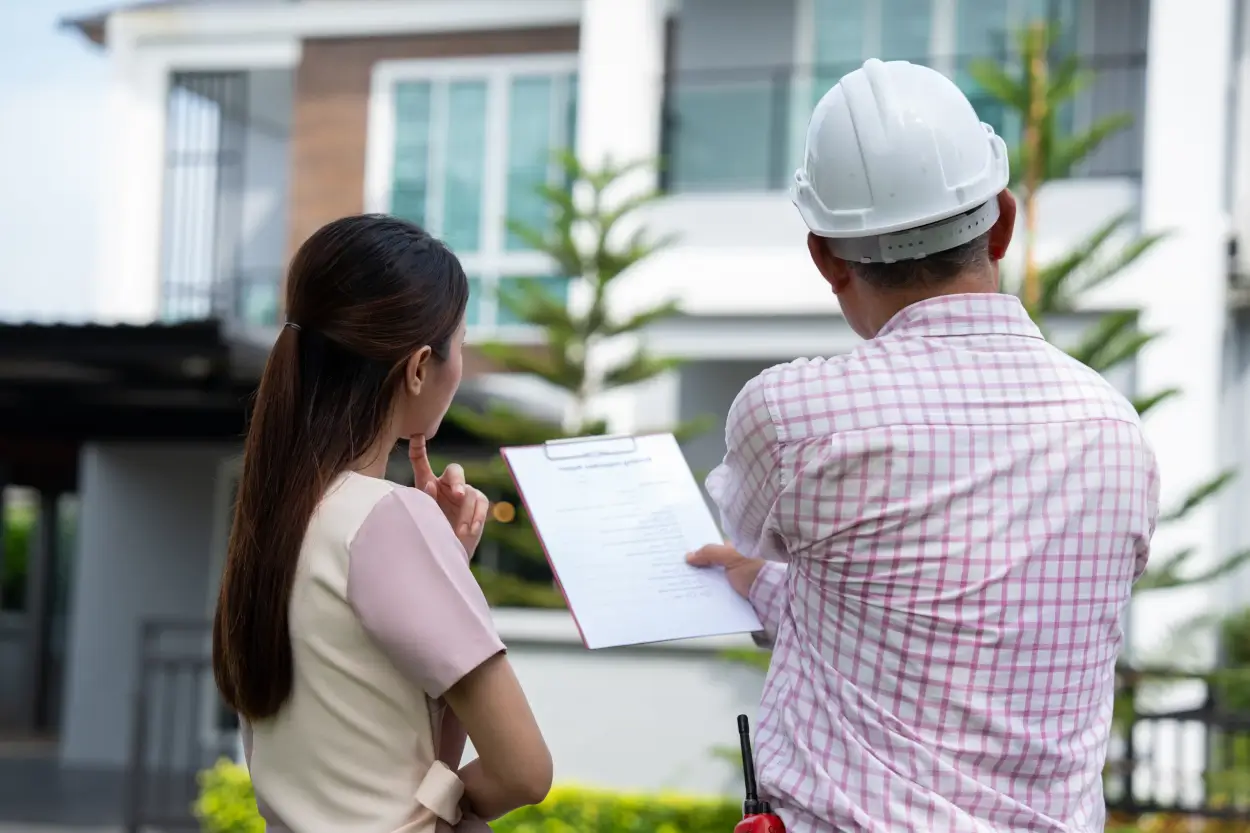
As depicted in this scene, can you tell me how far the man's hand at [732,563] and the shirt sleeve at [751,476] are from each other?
10cm

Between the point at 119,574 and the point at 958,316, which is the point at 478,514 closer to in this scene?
the point at 958,316

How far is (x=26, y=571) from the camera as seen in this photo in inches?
593

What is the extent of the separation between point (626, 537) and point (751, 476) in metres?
0.34

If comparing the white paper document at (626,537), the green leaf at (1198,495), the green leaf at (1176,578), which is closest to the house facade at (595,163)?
the green leaf at (1176,578)

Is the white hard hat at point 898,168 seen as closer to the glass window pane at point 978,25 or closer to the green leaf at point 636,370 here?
the green leaf at point 636,370

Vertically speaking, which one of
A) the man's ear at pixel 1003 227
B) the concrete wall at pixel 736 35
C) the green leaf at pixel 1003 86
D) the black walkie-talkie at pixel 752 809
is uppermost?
the concrete wall at pixel 736 35

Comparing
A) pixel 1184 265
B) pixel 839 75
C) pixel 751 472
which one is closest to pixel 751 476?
pixel 751 472

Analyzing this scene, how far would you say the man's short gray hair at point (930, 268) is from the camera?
65.2 inches

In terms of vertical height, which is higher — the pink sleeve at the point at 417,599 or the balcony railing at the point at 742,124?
the balcony railing at the point at 742,124

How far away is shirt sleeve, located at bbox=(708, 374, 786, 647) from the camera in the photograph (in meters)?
1.62

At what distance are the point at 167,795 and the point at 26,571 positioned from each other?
6180 millimetres

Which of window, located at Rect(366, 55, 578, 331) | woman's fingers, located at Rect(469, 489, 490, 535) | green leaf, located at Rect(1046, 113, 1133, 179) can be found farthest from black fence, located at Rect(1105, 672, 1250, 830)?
window, located at Rect(366, 55, 578, 331)

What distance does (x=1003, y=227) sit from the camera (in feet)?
5.58

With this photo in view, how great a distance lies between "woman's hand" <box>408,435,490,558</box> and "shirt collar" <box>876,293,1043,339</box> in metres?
0.61
